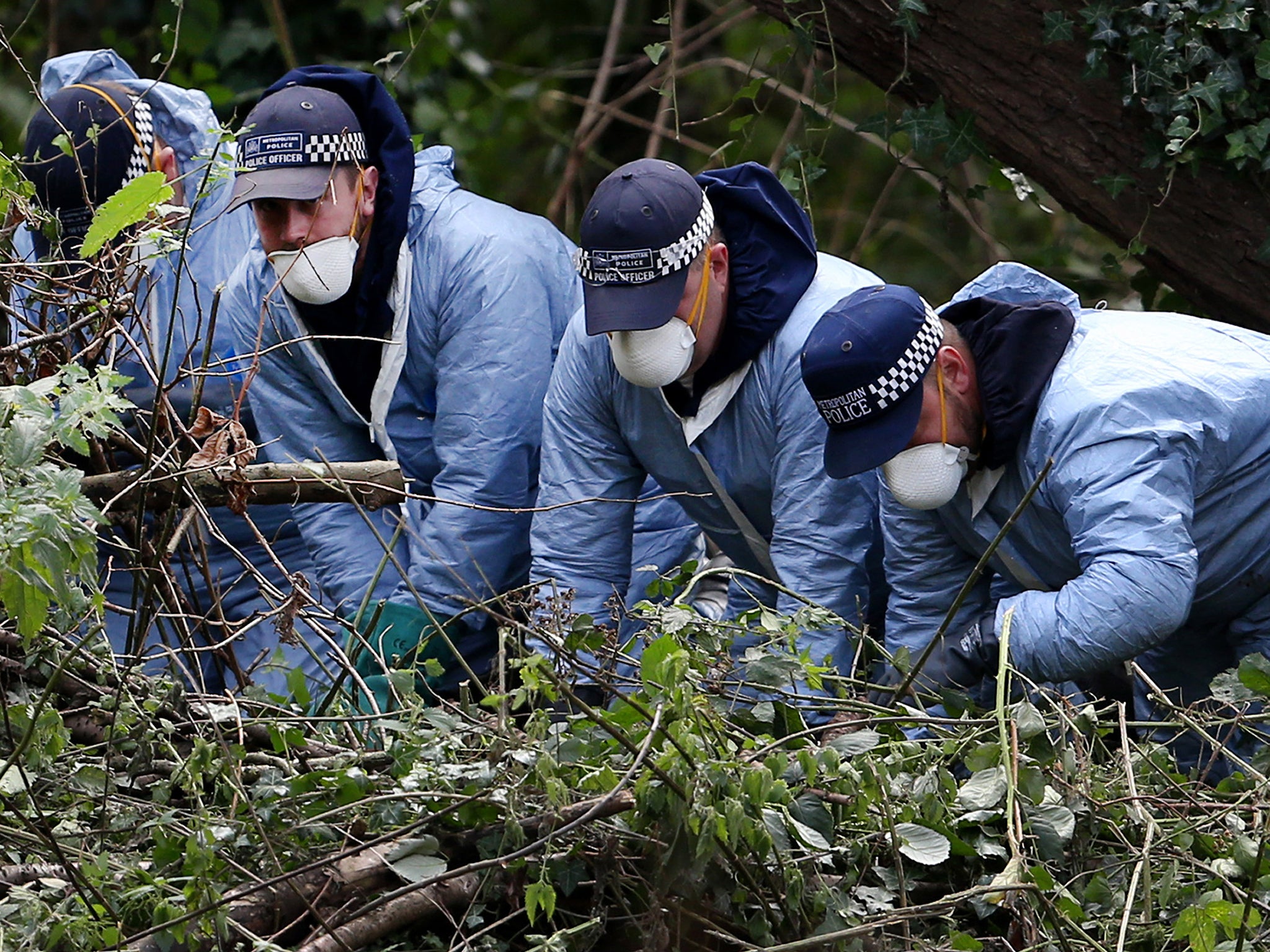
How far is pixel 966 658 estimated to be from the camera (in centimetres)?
326

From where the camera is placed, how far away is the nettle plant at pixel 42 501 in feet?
6.39

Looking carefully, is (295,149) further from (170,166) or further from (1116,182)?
(1116,182)

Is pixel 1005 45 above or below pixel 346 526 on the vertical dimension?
above

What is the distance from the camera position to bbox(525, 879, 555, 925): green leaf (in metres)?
2.01

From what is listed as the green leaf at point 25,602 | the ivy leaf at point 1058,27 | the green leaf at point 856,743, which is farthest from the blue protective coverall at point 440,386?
the green leaf at point 25,602

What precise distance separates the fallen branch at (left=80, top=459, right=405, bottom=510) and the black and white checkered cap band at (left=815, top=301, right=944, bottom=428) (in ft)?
2.95

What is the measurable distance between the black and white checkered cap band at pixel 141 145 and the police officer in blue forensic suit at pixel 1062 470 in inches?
65.8

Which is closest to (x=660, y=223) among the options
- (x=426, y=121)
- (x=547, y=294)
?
(x=547, y=294)

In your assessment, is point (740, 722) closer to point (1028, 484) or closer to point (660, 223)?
point (1028, 484)

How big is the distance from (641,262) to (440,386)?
67cm

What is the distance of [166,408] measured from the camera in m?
2.59

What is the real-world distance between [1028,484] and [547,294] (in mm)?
1216

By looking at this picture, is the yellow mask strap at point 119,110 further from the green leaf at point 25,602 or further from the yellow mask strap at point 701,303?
the green leaf at point 25,602

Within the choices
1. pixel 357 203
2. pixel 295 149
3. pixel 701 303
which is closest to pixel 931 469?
pixel 701 303
